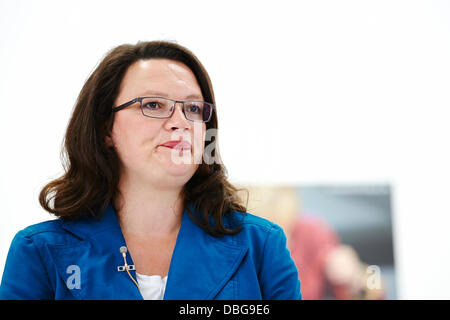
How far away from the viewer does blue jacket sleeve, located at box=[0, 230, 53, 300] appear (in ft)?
3.73

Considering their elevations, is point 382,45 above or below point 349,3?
below

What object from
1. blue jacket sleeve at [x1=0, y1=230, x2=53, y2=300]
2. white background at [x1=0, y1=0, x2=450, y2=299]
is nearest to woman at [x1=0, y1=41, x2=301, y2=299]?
blue jacket sleeve at [x1=0, y1=230, x2=53, y2=300]

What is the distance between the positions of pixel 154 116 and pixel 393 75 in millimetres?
1979

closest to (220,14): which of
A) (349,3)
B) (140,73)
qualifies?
(349,3)

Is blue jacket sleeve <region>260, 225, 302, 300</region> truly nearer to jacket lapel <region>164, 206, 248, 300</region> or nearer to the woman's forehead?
jacket lapel <region>164, 206, 248, 300</region>

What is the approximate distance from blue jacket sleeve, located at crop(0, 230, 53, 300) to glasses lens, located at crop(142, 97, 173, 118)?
20.9 inches

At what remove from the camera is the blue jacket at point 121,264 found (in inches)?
46.0

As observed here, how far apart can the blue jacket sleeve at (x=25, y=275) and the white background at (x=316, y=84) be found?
1.34 metres

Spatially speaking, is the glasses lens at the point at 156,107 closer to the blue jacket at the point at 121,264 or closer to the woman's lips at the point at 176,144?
the woman's lips at the point at 176,144

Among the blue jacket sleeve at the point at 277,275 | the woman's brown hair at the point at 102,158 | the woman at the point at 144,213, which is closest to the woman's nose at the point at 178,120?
the woman at the point at 144,213

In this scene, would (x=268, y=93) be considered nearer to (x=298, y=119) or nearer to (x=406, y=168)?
(x=298, y=119)

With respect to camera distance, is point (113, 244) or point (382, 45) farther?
point (382, 45)

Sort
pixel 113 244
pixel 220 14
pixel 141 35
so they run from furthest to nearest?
pixel 220 14
pixel 141 35
pixel 113 244

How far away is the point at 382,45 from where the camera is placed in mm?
2662
